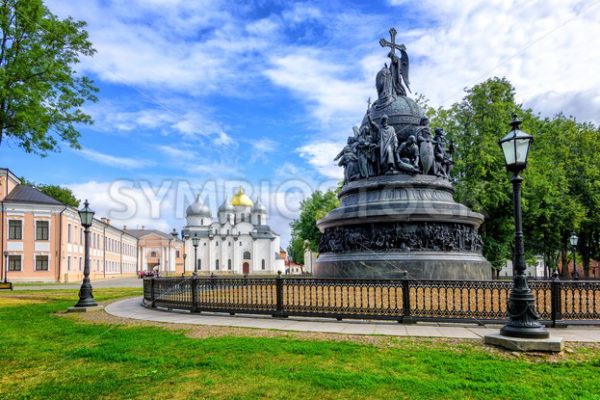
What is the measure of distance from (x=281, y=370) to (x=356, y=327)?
12.3 ft

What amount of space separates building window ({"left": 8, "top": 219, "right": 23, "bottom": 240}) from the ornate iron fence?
1619 inches

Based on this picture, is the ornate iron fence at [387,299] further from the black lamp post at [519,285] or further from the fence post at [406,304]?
the black lamp post at [519,285]

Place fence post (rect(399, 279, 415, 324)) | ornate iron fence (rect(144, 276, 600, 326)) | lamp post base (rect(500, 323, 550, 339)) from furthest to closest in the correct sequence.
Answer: fence post (rect(399, 279, 415, 324))
ornate iron fence (rect(144, 276, 600, 326))
lamp post base (rect(500, 323, 550, 339))

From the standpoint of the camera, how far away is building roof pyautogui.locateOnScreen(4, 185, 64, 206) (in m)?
47.9

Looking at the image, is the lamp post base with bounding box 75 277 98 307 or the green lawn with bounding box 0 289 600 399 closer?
the green lawn with bounding box 0 289 600 399

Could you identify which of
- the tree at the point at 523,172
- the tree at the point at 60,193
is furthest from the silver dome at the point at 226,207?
the tree at the point at 523,172

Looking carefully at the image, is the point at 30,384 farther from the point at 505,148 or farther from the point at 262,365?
the point at 505,148

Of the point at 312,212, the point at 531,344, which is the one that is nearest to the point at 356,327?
the point at 531,344

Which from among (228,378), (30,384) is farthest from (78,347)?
(228,378)

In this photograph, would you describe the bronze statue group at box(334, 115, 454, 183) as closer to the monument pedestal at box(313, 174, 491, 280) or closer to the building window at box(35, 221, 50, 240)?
the monument pedestal at box(313, 174, 491, 280)

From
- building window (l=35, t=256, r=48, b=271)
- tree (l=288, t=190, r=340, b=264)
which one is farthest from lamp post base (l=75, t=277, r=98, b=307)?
building window (l=35, t=256, r=48, b=271)

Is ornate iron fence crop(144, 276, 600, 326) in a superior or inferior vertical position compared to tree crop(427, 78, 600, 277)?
inferior

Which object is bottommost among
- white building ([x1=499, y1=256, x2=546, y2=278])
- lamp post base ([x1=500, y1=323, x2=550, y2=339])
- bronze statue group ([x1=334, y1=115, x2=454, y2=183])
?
white building ([x1=499, y1=256, x2=546, y2=278])

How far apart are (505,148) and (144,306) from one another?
40.8 ft
